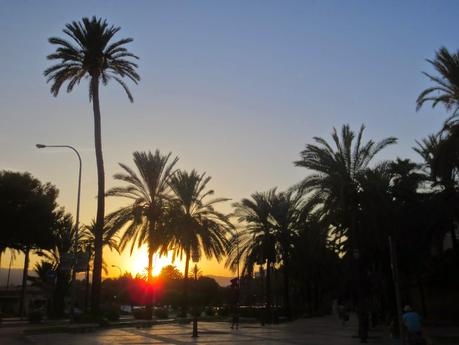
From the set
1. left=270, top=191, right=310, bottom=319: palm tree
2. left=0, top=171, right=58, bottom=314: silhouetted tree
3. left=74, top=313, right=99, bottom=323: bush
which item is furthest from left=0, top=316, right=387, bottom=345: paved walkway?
left=0, top=171, right=58, bottom=314: silhouetted tree

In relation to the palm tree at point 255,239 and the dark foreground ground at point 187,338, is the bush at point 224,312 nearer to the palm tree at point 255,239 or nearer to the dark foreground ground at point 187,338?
the palm tree at point 255,239

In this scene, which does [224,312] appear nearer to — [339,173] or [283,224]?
[283,224]

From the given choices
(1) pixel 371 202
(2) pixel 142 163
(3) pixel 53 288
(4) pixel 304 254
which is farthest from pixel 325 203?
(3) pixel 53 288

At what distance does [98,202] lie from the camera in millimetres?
28438

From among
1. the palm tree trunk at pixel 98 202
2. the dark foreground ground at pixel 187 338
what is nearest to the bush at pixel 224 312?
the palm tree trunk at pixel 98 202

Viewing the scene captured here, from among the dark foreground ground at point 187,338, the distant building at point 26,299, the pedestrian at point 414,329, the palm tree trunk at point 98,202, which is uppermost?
the palm tree trunk at point 98,202

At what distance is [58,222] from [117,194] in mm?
17610

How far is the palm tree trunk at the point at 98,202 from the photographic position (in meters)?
28.0

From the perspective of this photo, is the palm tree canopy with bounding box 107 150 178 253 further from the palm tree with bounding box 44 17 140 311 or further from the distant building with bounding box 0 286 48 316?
the distant building with bounding box 0 286 48 316

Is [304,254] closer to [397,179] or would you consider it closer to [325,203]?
[397,179]

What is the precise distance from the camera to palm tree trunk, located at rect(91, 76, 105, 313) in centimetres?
2795

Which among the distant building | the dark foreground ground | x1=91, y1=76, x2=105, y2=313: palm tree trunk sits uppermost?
x1=91, y1=76, x2=105, y2=313: palm tree trunk

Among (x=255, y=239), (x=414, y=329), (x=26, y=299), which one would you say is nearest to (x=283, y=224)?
(x=255, y=239)

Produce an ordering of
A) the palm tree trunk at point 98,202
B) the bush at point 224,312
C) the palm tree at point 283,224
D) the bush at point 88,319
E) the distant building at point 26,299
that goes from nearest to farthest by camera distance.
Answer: the bush at point 88,319
the palm tree trunk at point 98,202
the palm tree at point 283,224
the bush at point 224,312
the distant building at point 26,299
